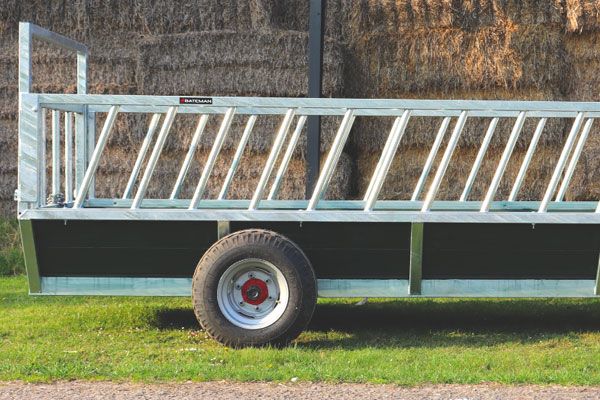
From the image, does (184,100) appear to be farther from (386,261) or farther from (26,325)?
(26,325)

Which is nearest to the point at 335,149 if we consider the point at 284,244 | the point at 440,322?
the point at 284,244

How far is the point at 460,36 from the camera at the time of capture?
9.64 m

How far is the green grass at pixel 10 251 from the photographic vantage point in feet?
31.4

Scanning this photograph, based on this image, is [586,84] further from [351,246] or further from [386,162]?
[351,246]

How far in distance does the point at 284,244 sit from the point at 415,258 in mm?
919

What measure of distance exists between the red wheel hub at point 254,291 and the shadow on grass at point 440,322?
1.51 feet

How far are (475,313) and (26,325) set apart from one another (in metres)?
3.67

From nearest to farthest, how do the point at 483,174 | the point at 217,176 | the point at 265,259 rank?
the point at 265,259
the point at 483,174
the point at 217,176

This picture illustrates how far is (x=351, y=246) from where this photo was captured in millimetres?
5836

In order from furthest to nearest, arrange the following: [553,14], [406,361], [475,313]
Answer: [553,14]
[475,313]
[406,361]

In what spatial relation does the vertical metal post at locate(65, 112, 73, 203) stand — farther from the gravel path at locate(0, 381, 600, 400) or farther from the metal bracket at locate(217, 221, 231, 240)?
the gravel path at locate(0, 381, 600, 400)

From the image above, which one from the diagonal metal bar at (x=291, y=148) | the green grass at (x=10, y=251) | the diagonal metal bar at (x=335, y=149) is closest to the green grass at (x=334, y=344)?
the diagonal metal bar at (x=335, y=149)

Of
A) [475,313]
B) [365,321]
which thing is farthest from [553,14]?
[365,321]

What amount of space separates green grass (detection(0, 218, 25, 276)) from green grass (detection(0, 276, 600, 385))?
5.25 feet
